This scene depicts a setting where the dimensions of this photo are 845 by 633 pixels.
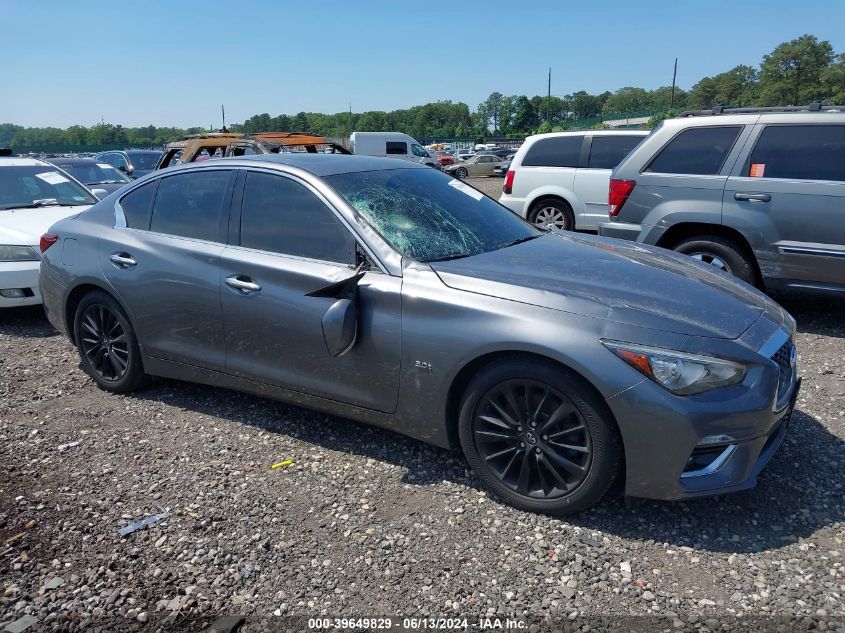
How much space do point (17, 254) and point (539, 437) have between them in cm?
583

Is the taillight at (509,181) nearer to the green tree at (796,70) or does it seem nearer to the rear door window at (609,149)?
the rear door window at (609,149)

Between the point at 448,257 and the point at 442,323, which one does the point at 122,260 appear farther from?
the point at 442,323

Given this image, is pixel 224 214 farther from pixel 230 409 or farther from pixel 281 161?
pixel 230 409

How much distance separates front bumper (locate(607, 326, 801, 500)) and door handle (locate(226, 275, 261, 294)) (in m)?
2.08

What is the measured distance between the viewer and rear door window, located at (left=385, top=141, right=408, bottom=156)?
26812 millimetres

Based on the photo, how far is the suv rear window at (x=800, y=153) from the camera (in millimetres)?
5618

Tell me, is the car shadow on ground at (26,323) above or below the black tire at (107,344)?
below

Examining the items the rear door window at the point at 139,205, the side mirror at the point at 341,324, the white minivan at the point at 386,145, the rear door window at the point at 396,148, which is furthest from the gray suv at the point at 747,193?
the rear door window at the point at 396,148

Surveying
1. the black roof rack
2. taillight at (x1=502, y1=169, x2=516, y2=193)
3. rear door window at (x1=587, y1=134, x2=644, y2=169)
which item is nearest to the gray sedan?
the black roof rack

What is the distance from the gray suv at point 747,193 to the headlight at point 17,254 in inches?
225

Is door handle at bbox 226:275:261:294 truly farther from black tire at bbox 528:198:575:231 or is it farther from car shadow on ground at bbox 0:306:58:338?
black tire at bbox 528:198:575:231

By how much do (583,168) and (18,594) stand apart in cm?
903

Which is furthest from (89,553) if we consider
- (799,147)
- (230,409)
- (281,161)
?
(799,147)

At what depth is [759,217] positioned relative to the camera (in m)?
5.80
